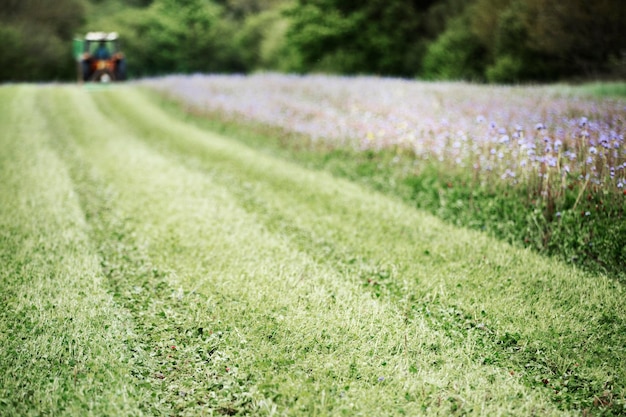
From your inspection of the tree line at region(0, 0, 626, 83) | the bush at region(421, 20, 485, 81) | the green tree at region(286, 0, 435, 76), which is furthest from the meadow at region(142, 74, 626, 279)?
the green tree at region(286, 0, 435, 76)

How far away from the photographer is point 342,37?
26.1m

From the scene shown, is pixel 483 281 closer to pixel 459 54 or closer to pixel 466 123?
pixel 466 123

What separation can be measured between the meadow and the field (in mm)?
217

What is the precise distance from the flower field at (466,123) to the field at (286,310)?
169 mm

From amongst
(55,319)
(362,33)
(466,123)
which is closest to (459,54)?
(362,33)

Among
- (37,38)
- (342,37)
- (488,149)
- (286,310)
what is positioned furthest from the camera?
(37,38)

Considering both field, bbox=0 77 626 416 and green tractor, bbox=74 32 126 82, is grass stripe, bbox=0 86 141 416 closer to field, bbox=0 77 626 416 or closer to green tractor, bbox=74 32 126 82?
field, bbox=0 77 626 416

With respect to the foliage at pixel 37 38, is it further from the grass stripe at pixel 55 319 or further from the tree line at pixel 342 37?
the grass stripe at pixel 55 319

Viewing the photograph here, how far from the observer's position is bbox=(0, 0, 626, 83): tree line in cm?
1540

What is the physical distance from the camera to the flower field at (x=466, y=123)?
534cm

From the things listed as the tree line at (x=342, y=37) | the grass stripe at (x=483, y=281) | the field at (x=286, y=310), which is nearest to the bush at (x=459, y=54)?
the tree line at (x=342, y=37)

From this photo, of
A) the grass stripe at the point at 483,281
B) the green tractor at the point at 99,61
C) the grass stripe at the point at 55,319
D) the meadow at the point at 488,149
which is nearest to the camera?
the grass stripe at the point at 55,319

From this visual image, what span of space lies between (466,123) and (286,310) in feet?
18.1

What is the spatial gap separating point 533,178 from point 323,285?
2.98 meters
